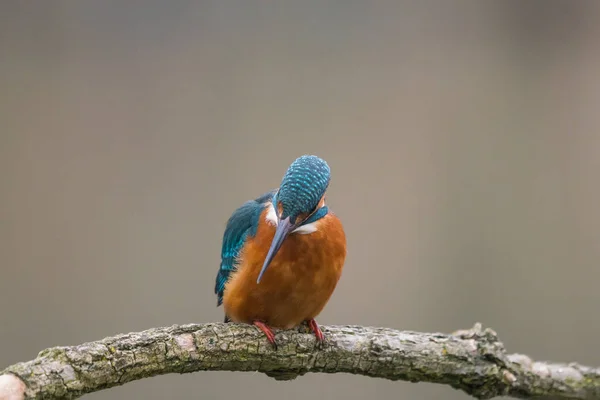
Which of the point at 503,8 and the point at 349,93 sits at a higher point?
the point at 503,8

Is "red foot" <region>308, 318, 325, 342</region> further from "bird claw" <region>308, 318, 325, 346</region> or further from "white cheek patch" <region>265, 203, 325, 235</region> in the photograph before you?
"white cheek patch" <region>265, 203, 325, 235</region>

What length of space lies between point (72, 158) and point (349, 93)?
157 centimetres

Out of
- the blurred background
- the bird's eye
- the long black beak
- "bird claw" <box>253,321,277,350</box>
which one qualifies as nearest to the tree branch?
"bird claw" <box>253,321,277,350</box>

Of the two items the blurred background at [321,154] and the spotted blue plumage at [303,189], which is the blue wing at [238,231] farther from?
the blurred background at [321,154]

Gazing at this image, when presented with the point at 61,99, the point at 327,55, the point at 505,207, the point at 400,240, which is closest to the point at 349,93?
the point at 327,55

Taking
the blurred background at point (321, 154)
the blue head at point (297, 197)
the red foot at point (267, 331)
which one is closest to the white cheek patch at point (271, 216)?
the blue head at point (297, 197)

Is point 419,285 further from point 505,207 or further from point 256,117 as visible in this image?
point 256,117

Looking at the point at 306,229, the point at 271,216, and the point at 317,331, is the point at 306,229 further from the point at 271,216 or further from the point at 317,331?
the point at 317,331

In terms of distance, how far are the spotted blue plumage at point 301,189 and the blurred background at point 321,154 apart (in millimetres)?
1677

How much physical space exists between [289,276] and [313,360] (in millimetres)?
254

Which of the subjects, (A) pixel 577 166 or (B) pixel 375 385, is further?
(A) pixel 577 166

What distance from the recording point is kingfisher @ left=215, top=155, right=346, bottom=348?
1591 millimetres

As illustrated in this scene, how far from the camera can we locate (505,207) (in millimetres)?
3463

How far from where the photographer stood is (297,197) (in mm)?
1569
